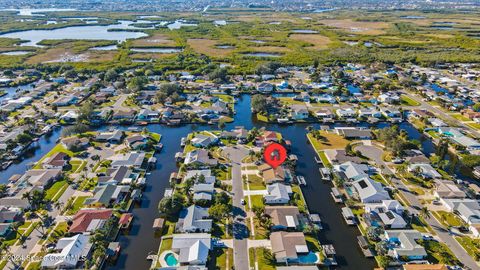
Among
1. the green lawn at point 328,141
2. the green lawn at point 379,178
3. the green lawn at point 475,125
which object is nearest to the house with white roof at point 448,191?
the green lawn at point 379,178

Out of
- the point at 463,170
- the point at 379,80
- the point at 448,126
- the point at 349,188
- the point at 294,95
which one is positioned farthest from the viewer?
the point at 379,80

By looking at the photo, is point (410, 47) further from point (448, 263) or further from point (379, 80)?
point (448, 263)

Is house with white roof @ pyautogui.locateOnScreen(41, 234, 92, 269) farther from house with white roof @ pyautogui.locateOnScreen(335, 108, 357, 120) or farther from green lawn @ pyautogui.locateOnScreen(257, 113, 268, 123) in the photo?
house with white roof @ pyautogui.locateOnScreen(335, 108, 357, 120)

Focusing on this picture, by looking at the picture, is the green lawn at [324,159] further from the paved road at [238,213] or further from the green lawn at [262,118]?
the green lawn at [262,118]

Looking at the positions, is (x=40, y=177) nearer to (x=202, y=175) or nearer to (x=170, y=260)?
(x=202, y=175)

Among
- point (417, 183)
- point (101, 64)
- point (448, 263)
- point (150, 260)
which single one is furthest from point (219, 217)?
point (101, 64)
